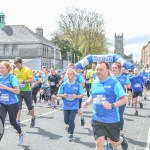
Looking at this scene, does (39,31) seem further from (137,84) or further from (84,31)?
(137,84)

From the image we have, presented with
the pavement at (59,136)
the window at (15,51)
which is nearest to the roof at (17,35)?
the window at (15,51)

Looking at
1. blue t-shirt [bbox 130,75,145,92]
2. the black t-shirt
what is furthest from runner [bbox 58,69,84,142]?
the black t-shirt

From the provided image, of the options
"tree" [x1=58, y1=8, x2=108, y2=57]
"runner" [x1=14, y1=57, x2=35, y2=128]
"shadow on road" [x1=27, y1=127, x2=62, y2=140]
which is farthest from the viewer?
"tree" [x1=58, y1=8, x2=108, y2=57]

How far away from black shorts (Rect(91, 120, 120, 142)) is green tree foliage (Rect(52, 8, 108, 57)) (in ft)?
221

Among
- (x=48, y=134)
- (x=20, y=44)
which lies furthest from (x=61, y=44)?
(x=48, y=134)

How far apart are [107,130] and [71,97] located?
9.92 feet

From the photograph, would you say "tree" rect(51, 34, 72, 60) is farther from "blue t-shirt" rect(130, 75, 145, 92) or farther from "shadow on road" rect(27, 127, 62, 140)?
"shadow on road" rect(27, 127, 62, 140)

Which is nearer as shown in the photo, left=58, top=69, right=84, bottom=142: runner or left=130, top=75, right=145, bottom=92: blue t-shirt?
left=58, top=69, right=84, bottom=142: runner

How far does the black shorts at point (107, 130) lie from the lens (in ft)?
20.0

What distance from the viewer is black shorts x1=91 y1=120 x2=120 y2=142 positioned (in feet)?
20.0

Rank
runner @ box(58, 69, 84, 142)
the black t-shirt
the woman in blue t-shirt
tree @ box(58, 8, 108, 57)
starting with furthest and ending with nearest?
tree @ box(58, 8, 108, 57) < the black t-shirt < runner @ box(58, 69, 84, 142) < the woman in blue t-shirt

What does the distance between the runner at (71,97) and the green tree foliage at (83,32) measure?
64327 mm

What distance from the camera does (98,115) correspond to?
20.3ft

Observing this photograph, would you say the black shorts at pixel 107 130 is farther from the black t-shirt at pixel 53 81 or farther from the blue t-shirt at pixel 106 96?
the black t-shirt at pixel 53 81
